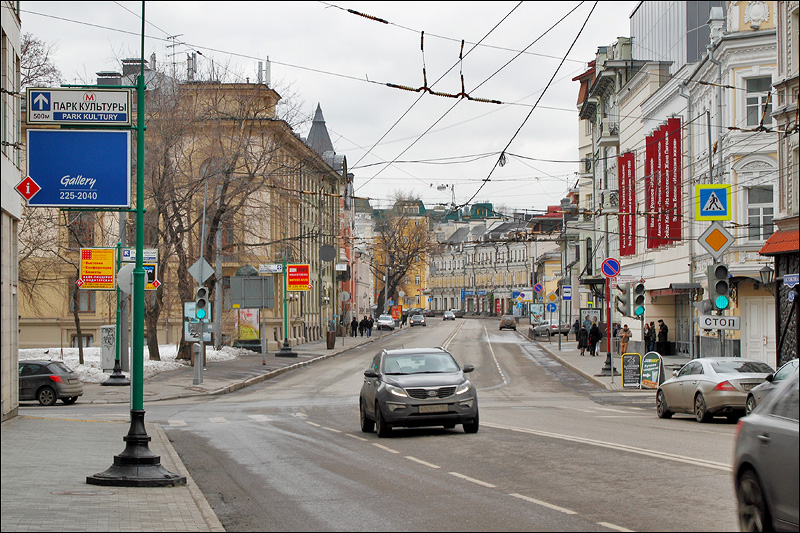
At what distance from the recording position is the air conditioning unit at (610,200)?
5944 cm

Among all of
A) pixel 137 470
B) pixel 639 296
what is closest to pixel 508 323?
pixel 639 296

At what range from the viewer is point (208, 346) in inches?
2025

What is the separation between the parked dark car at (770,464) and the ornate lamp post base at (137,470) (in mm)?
6810

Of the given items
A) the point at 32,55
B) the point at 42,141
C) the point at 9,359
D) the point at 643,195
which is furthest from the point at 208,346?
the point at 42,141

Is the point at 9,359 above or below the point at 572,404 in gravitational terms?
above

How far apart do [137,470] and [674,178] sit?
36632 millimetres

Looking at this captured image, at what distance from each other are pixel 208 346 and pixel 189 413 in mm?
26498

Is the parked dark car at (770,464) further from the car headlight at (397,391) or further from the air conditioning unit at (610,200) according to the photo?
the air conditioning unit at (610,200)

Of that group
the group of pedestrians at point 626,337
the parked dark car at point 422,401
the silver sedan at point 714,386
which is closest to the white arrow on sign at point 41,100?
the parked dark car at point 422,401

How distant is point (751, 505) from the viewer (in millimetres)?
7316

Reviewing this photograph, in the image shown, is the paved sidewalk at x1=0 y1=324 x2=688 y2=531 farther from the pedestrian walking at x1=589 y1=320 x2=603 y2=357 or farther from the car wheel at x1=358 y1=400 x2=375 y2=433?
the pedestrian walking at x1=589 y1=320 x2=603 y2=357

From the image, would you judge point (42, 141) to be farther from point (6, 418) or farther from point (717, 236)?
point (717, 236)

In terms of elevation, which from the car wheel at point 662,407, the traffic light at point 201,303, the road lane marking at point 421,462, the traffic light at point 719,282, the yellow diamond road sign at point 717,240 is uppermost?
the yellow diamond road sign at point 717,240

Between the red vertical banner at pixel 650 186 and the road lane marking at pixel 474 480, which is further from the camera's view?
the red vertical banner at pixel 650 186
